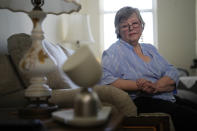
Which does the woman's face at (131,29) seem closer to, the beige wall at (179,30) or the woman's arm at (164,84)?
the woman's arm at (164,84)

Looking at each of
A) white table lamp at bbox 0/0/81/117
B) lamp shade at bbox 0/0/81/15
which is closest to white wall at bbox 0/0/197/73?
→ lamp shade at bbox 0/0/81/15

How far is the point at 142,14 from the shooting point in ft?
16.8

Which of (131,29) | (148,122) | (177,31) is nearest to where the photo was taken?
(148,122)

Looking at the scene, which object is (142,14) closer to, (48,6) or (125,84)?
(125,84)

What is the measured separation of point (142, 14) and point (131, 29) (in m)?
3.62

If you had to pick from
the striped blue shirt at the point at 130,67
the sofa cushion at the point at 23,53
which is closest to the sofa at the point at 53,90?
the sofa cushion at the point at 23,53

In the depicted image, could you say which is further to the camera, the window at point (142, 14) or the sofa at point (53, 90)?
the window at point (142, 14)

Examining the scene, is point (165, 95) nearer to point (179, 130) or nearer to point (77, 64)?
point (179, 130)

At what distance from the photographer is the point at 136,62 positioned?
1558 millimetres

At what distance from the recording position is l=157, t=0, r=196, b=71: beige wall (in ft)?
16.3

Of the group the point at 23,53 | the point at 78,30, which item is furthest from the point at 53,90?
the point at 78,30

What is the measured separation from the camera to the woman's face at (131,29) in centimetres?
163

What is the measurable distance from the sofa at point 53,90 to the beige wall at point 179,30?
3.68 metres

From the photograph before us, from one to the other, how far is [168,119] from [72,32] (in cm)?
267
